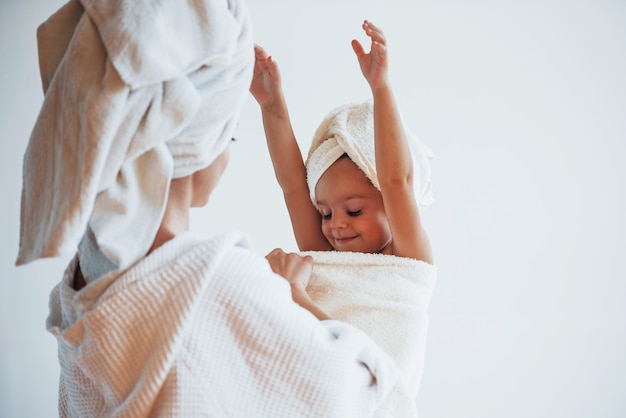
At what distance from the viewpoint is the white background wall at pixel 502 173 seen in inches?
77.3

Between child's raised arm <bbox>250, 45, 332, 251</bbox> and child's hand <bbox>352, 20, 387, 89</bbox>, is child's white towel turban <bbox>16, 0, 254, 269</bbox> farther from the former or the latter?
child's raised arm <bbox>250, 45, 332, 251</bbox>

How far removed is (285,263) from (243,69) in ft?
1.17

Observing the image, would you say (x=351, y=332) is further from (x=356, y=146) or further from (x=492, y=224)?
(x=492, y=224)

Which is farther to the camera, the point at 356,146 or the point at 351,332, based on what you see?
the point at 356,146

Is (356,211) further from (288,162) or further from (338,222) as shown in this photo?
(288,162)

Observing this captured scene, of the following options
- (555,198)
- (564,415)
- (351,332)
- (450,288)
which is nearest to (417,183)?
(351,332)

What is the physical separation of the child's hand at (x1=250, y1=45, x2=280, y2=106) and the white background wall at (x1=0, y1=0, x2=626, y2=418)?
648 millimetres

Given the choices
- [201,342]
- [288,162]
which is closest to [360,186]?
[288,162]

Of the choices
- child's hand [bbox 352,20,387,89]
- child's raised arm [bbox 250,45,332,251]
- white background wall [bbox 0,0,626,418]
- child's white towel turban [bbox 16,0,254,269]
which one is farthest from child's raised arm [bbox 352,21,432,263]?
white background wall [bbox 0,0,626,418]

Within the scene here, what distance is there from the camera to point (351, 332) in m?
0.82

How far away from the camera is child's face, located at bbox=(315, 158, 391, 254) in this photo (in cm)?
121

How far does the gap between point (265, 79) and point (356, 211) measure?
0.31 m

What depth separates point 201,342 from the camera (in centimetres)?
71

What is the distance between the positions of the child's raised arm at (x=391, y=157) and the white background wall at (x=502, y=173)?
0.87m
